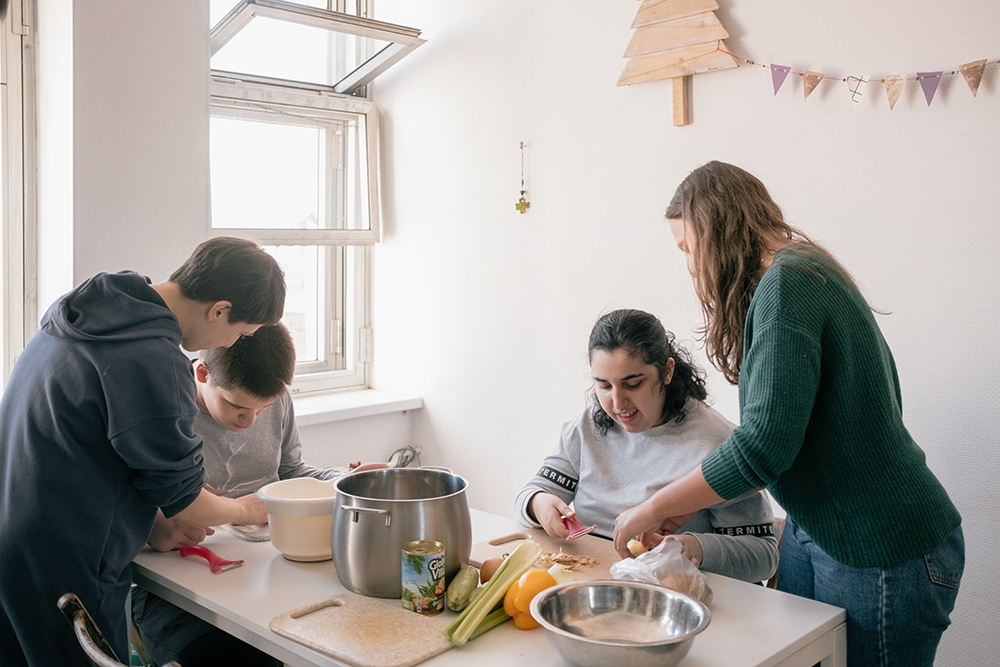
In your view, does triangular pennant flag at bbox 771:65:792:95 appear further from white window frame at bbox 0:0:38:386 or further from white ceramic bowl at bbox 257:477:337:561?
white window frame at bbox 0:0:38:386

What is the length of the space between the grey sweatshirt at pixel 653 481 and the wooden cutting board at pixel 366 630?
0.52 meters

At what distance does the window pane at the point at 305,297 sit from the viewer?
11.8 ft

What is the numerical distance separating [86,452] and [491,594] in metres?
0.65

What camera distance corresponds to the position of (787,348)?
1233mm

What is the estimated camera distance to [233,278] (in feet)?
4.56

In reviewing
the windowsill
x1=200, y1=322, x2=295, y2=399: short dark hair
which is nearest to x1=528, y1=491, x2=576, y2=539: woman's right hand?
x1=200, y1=322, x2=295, y2=399: short dark hair

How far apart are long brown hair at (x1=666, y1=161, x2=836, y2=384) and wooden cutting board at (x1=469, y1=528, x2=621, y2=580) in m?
0.42

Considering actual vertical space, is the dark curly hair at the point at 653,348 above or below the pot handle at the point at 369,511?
above

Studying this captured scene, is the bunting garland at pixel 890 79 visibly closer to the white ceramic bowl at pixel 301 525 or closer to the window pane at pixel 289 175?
the white ceramic bowl at pixel 301 525

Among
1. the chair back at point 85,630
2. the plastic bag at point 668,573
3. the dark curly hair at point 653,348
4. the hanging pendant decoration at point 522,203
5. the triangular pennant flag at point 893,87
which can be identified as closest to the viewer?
the chair back at point 85,630

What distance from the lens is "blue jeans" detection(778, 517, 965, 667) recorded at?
4.19ft

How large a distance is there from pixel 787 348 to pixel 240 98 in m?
2.64

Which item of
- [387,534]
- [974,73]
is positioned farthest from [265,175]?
[974,73]

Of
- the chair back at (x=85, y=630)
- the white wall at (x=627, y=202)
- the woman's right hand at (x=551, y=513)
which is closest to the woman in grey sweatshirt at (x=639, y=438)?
the woman's right hand at (x=551, y=513)
